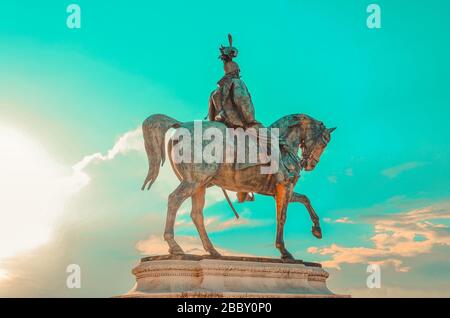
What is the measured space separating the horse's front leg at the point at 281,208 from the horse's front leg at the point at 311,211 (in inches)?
24.3

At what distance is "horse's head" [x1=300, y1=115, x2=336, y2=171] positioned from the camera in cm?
1509

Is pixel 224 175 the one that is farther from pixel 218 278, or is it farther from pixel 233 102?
pixel 218 278

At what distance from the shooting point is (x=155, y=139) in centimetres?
1349

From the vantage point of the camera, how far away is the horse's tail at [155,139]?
1348cm

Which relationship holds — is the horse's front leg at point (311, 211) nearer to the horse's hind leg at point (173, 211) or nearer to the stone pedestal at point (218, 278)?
the stone pedestal at point (218, 278)

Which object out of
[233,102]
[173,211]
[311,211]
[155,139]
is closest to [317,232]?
[311,211]

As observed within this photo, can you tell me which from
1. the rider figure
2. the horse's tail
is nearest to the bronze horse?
the horse's tail

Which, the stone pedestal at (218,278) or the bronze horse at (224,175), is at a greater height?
the bronze horse at (224,175)

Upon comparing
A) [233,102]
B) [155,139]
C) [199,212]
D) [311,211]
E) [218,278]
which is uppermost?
[233,102]

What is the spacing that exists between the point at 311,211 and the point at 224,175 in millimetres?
2652

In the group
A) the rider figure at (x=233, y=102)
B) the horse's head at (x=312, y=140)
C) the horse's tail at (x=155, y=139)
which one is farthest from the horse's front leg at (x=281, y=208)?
the horse's tail at (x=155, y=139)
